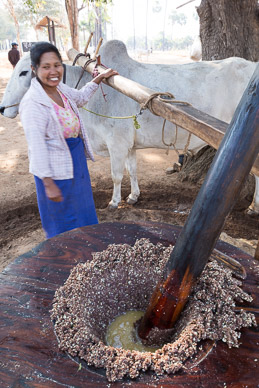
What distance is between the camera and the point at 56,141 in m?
1.92

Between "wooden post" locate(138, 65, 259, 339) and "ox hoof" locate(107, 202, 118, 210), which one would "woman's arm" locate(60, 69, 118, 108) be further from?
"ox hoof" locate(107, 202, 118, 210)

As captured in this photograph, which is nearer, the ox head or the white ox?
the ox head

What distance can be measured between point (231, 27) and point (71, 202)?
3.23 meters

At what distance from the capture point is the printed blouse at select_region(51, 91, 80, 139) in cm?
197

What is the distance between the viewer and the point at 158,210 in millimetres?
3635

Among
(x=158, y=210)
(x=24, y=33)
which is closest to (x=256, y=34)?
(x=158, y=210)

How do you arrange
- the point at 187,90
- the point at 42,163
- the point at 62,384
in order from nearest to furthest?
the point at 62,384, the point at 42,163, the point at 187,90

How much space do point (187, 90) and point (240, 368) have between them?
2.75m

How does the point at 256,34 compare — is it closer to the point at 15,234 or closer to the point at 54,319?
the point at 15,234

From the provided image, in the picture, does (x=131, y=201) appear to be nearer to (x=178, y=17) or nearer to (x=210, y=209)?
(x=210, y=209)

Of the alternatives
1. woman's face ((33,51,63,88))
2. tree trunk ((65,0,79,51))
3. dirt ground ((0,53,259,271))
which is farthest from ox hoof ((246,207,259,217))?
tree trunk ((65,0,79,51))

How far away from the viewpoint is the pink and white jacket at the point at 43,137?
5.86 ft

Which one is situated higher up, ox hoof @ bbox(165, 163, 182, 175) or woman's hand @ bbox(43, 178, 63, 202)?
woman's hand @ bbox(43, 178, 63, 202)

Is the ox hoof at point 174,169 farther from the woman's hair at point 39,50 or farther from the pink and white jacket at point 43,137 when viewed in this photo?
the woman's hair at point 39,50
